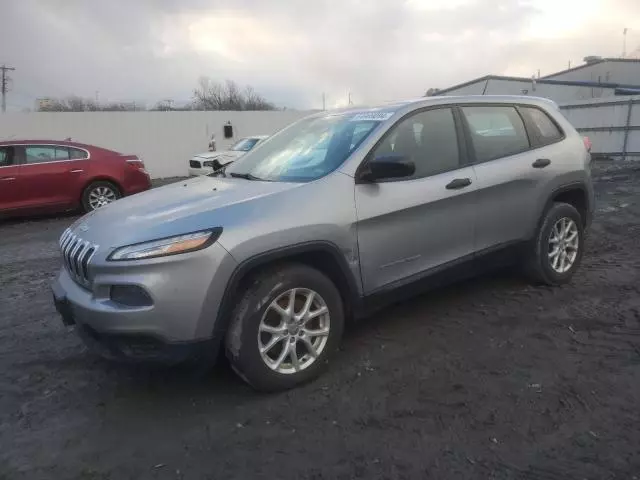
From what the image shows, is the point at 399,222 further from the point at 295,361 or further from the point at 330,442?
the point at 330,442

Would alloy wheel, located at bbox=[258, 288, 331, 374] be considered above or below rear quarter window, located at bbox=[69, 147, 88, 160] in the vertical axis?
below

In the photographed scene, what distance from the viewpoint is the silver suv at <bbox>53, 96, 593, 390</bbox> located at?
3.13 m

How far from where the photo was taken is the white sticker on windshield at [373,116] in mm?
4145

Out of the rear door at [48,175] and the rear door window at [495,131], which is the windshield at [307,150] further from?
the rear door at [48,175]

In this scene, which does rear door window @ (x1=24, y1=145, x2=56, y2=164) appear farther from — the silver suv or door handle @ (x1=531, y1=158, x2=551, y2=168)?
door handle @ (x1=531, y1=158, x2=551, y2=168)

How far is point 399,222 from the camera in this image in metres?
3.90

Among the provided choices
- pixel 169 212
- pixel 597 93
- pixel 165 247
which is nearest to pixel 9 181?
pixel 169 212

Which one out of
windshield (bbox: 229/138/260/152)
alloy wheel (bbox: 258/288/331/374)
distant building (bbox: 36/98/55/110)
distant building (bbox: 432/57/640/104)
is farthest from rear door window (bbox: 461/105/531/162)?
distant building (bbox: 36/98/55/110)

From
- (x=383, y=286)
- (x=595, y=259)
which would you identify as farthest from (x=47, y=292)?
(x=595, y=259)

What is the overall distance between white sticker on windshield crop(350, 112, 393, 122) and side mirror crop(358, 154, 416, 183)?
47 centimetres

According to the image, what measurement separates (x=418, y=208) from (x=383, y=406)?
1.41 meters

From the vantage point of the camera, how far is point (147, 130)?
22156mm

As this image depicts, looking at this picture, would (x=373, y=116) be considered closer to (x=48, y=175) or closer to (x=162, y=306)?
(x=162, y=306)

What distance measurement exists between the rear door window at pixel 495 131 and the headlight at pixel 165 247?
7.84ft
